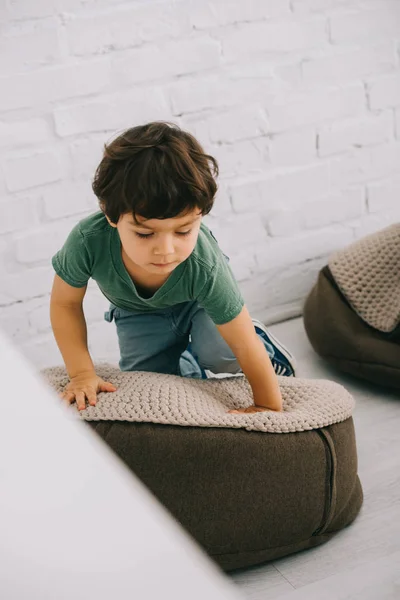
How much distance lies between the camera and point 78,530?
36 cm

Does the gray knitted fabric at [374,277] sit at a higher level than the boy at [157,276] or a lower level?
lower

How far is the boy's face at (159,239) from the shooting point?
107cm

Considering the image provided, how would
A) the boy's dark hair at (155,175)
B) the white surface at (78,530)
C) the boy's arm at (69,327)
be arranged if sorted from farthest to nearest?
the boy's arm at (69,327)
the boy's dark hair at (155,175)
the white surface at (78,530)

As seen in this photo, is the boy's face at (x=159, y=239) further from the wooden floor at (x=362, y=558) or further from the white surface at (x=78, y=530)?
the white surface at (x=78, y=530)

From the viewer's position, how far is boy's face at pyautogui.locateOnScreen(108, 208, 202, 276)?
3.51ft

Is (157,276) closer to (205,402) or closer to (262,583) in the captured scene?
(205,402)

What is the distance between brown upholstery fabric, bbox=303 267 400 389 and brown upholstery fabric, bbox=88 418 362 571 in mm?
465

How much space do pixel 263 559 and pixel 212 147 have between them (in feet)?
3.30

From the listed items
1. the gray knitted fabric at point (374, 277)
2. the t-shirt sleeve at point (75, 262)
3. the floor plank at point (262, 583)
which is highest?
the t-shirt sleeve at point (75, 262)

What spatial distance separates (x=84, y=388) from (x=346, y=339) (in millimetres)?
683

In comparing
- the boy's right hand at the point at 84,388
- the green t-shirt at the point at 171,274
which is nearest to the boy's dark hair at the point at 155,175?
the green t-shirt at the point at 171,274

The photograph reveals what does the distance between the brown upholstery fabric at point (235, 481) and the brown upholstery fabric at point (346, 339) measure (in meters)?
0.46

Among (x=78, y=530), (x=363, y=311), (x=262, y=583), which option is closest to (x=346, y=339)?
(x=363, y=311)

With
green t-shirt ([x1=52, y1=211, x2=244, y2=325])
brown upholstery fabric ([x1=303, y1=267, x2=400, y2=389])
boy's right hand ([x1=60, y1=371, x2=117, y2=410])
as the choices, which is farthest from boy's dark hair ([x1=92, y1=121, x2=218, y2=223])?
brown upholstery fabric ([x1=303, y1=267, x2=400, y2=389])
